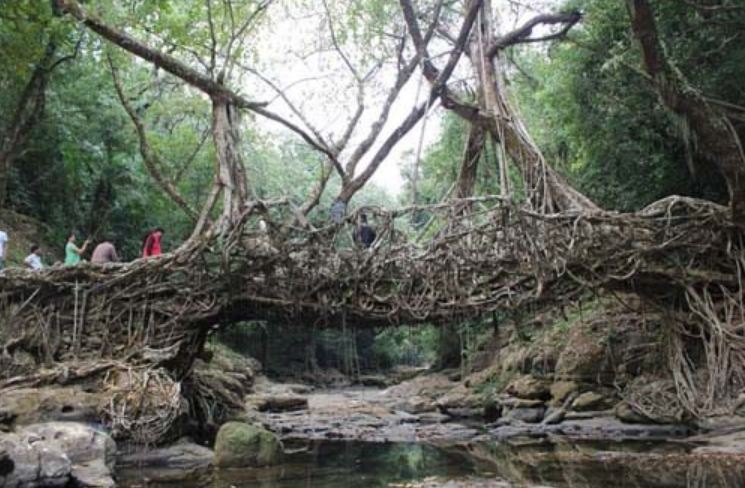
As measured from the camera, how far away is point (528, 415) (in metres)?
15.1

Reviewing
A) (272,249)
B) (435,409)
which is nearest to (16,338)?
(272,249)

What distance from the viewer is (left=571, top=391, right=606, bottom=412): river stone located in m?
14.4

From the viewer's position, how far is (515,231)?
11.0 meters

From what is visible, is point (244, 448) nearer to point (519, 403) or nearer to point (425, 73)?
point (519, 403)

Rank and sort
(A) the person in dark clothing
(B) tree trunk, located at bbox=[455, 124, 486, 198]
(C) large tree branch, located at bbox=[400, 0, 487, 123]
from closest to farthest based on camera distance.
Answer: (A) the person in dark clothing, (C) large tree branch, located at bbox=[400, 0, 487, 123], (B) tree trunk, located at bbox=[455, 124, 486, 198]

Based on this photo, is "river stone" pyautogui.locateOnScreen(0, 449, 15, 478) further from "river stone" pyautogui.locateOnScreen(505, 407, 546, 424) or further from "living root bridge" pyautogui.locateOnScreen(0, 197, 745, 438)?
"river stone" pyautogui.locateOnScreen(505, 407, 546, 424)

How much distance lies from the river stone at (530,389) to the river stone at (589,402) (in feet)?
4.04

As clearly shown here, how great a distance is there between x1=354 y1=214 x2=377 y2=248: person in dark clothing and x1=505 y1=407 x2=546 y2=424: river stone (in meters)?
5.58

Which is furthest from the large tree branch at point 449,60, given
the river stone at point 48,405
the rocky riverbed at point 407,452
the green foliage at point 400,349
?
the green foliage at point 400,349

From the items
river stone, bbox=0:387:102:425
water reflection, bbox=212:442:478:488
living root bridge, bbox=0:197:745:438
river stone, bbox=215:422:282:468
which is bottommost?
water reflection, bbox=212:442:478:488

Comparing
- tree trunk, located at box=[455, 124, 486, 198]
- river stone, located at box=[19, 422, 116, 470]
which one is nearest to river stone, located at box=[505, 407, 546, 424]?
tree trunk, located at box=[455, 124, 486, 198]

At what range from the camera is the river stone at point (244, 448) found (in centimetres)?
1039

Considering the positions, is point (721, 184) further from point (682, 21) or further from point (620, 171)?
point (682, 21)

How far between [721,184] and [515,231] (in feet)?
16.0
